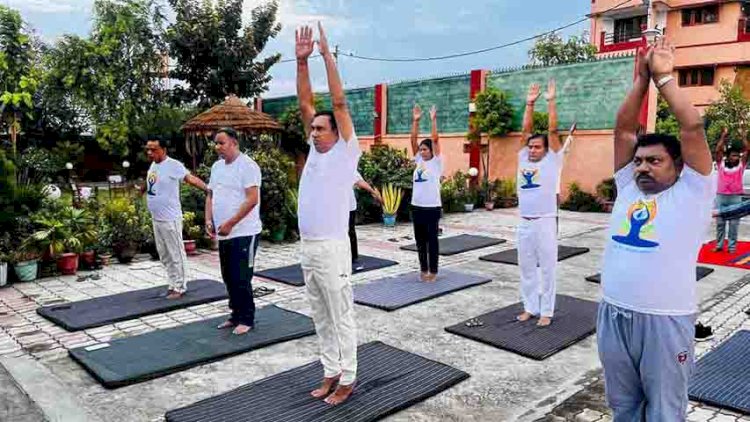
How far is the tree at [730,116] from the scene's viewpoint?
67.4ft

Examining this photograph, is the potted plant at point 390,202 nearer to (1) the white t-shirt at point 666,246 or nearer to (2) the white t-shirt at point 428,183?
(2) the white t-shirt at point 428,183

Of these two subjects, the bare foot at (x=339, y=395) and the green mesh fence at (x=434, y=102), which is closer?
the bare foot at (x=339, y=395)

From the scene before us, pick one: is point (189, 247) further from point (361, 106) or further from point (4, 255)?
point (361, 106)

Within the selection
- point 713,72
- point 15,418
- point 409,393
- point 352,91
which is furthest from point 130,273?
point 713,72

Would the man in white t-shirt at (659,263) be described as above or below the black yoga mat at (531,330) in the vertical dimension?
above

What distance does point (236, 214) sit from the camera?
4.53 meters

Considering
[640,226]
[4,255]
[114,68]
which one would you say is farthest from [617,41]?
[640,226]

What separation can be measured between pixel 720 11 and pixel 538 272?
26661 millimetres

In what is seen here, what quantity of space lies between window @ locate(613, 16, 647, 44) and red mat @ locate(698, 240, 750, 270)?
21569mm

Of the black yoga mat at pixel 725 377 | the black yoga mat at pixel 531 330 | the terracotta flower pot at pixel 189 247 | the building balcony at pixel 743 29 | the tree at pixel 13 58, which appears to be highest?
the building balcony at pixel 743 29

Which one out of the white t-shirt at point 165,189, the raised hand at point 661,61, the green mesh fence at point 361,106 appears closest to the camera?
the raised hand at point 661,61

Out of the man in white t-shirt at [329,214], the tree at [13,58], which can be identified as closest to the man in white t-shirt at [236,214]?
the man in white t-shirt at [329,214]

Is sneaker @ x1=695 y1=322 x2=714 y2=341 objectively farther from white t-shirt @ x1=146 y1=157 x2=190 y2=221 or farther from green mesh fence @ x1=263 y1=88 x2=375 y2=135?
green mesh fence @ x1=263 y1=88 x2=375 y2=135

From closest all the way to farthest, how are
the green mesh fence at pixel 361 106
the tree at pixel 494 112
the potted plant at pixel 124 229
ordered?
the potted plant at pixel 124 229
the tree at pixel 494 112
the green mesh fence at pixel 361 106
